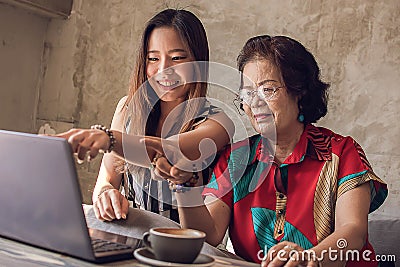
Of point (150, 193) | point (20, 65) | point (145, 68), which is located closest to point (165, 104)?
point (145, 68)

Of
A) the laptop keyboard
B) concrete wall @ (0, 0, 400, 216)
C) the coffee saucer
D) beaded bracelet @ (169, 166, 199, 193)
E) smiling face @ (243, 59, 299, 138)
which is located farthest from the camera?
concrete wall @ (0, 0, 400, 216)

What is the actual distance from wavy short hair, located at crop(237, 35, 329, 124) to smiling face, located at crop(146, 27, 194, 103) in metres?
0.18

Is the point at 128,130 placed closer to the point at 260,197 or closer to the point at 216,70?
the point at 260,197

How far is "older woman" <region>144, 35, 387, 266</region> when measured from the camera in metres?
1.64

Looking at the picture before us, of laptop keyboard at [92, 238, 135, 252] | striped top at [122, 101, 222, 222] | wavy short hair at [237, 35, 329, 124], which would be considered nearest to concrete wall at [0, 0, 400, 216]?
wavy short hair at [237, 35, 329, 124]

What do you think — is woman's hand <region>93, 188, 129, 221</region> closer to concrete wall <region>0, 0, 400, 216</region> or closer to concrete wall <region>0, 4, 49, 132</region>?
concrete wall <region>0, 0, 400, 216</region>

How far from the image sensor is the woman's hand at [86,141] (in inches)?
43.3

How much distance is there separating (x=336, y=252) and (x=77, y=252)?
2.22 ft

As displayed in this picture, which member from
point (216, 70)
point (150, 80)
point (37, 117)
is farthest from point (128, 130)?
point (37, 117)

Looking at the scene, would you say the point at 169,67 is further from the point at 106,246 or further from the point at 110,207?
the point at 106,246

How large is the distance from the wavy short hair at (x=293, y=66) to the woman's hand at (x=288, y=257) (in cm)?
74

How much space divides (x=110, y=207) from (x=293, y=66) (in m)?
0.74

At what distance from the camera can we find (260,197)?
1760 mm

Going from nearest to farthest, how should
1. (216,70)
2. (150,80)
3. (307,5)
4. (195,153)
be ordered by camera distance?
(195,153) < (150,80) < (307,5) < (216,70)
